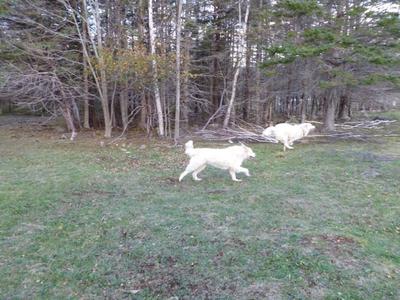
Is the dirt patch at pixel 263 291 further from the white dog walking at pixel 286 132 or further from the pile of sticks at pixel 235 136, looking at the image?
the pile of sticks at pixel 235 136

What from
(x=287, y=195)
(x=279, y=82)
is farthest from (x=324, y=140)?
(x=287, y=195)

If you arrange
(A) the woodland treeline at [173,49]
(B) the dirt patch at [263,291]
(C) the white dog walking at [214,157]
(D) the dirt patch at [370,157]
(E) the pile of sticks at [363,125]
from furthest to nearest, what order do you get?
(E) the pile of sticks at [363,125], (A) the woodland treeline at [173,49], (D) the dirt patch at [370,157], (C) the white dog walking at [214,157], (B) the dirt patch at [263,291]

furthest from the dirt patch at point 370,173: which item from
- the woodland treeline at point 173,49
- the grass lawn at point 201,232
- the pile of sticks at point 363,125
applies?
the pile of sticks at point 363,125

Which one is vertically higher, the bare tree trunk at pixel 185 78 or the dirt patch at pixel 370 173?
the bare tree trunk at pixel 185 78

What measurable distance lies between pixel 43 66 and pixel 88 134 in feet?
11.1

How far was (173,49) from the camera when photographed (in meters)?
14.2

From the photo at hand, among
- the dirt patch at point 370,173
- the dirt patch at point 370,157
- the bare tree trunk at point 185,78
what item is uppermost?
the bare tree trunk at point 185,78

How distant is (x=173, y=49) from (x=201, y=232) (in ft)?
36.6

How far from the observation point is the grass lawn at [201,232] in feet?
11.1

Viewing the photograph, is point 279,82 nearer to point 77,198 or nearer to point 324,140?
point 324,140

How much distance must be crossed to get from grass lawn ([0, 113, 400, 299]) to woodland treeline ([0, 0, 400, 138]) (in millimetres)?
4465

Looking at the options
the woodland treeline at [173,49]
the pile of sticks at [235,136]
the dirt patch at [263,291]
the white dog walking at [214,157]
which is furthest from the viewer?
the pile of sticks at [235,136]

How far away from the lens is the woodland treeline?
11.4 m

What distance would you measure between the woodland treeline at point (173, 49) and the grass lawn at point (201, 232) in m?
4.47
